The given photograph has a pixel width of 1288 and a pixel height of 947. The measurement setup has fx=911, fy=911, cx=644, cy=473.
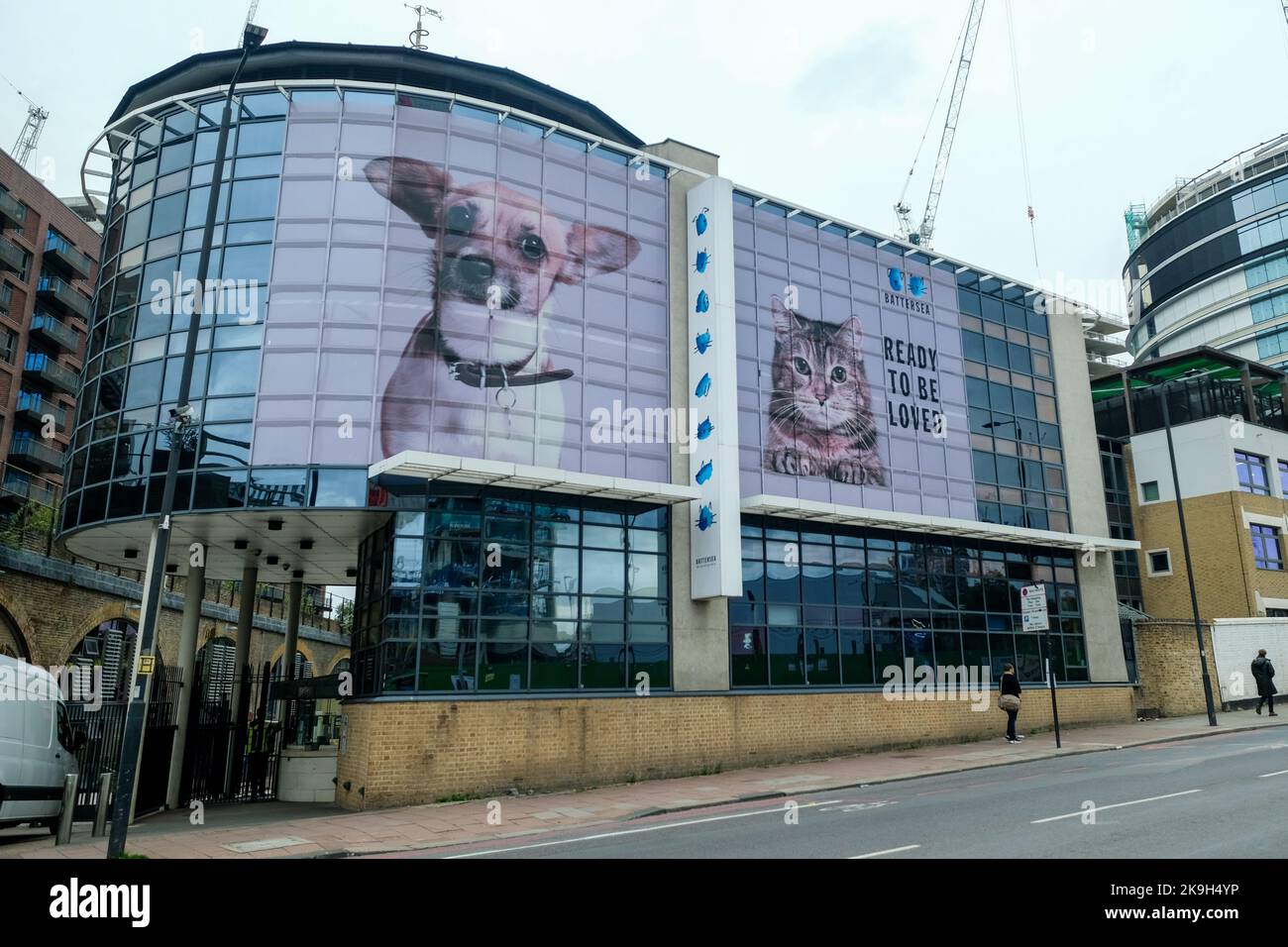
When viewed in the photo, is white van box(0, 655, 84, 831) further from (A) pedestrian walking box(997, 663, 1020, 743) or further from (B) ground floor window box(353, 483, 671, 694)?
(A) pedestrian walking box(997, 663, 1020, 743)

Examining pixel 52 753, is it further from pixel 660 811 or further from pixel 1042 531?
pixel 1042 531

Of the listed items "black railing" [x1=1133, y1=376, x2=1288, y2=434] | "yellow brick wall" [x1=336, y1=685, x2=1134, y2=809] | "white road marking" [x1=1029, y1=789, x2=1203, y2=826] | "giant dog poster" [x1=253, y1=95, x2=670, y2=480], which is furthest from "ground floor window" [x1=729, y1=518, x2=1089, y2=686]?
"black railing" [x1=1133, y1=376, x2=1288, y2=434]

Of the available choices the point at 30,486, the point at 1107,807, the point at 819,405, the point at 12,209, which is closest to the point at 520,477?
the point at 819,405

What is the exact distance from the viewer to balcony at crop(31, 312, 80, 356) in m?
61.2

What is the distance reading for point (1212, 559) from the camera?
127 feet

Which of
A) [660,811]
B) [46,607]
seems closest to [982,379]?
[660,811]

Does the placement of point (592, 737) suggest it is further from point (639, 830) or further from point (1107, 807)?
point (1107, 807)

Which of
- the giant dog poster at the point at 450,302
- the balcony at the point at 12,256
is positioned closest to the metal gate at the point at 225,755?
the giant dog poster at the point at 450,302

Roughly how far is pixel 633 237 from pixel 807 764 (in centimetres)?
1430

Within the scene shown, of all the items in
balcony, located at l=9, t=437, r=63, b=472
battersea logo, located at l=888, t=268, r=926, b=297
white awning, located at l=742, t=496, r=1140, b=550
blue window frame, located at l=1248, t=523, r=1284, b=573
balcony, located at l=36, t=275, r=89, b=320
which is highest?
balcony, located at l=36, t=275, r=89, b=320

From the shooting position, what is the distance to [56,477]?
66.4 metres

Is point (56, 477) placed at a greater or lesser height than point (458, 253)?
greater

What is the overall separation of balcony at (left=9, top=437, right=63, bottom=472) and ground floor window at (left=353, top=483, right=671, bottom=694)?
49.7 m
